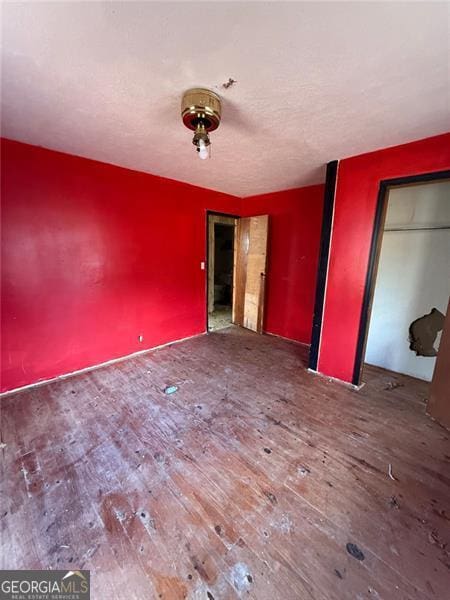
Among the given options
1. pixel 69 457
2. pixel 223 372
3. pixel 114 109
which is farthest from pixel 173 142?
pixel 69 457

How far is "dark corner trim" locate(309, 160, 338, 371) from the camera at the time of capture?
241 cm

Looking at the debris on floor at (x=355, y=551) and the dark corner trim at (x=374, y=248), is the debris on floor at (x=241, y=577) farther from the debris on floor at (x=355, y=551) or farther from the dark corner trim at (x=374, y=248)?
the dark corner trim at (x=374, y=248)

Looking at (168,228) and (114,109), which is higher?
(114,109)

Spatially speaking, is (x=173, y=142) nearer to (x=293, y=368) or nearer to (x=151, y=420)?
(x=151, y=420)

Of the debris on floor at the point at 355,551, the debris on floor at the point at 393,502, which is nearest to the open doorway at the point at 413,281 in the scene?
the debris on floor at the point at 393,502

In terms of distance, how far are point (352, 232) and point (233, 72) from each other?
5.71 ft

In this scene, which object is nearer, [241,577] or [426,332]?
[241,577]

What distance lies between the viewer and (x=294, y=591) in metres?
1.00

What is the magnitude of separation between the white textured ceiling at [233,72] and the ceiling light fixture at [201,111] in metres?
0.06

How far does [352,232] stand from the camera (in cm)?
235

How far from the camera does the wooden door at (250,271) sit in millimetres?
3912

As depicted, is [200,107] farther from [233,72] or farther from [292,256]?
[292,256]

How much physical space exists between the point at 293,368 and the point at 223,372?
880 millimetres

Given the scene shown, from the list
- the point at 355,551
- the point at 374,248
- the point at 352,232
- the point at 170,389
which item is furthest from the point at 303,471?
the point at 352,232
